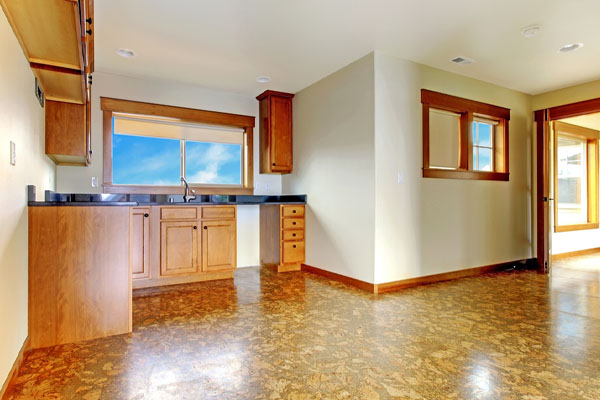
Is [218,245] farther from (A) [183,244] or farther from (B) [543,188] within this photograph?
(B) [543,188]

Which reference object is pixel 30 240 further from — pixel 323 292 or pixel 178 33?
pixel 323 292

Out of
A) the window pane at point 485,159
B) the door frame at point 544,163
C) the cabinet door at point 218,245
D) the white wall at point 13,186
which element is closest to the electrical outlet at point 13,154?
the white wall at point 13,186

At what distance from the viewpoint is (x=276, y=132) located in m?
4.84

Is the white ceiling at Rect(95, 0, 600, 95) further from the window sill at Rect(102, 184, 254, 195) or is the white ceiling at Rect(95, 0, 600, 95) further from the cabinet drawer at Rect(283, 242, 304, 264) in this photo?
the cabinet drawer at Rect(283, 242, 304, 264)

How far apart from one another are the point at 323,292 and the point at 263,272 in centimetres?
126

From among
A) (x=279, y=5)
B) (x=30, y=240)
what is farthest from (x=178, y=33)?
(x=30, y=240)

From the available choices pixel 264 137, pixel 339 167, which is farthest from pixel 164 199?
pixel 339 167

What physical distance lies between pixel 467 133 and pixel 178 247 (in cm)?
370

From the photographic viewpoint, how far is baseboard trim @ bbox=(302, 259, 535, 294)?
352 cm

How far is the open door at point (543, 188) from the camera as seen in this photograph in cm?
457

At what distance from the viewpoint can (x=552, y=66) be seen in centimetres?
390

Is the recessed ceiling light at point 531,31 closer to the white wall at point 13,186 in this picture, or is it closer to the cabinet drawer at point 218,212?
the cabinet drawer at point 218,212

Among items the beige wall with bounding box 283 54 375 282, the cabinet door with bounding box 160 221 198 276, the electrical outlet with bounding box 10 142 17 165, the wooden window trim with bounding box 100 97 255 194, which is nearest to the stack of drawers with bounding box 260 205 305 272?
the beige wall with bounding box 283 54 375 282

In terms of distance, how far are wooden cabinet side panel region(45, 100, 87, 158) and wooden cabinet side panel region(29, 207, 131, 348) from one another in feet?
3.12
